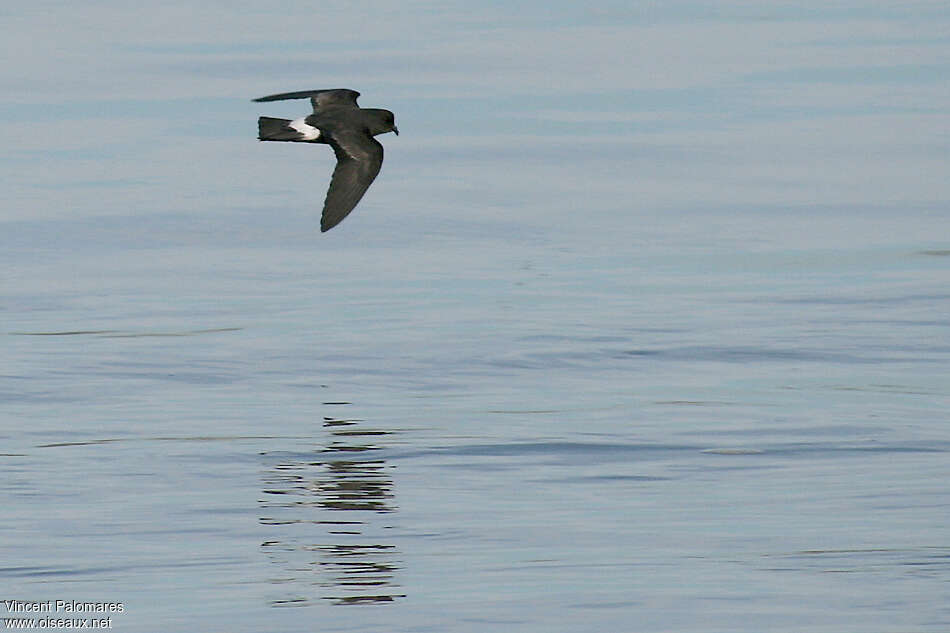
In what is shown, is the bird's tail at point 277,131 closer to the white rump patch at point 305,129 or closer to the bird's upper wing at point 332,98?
the white rump patch at point 305,129

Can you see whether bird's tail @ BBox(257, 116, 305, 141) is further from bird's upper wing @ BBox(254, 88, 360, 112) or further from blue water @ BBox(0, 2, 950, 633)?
blue water @ BBox(0, 2, 950, 633)

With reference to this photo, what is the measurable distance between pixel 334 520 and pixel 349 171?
3130 millimetres

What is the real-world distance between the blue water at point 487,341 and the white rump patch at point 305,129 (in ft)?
2.84

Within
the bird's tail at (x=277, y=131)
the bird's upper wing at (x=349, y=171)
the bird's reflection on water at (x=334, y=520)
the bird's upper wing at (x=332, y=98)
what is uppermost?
the bird's upper wing at (x=332, y=98)

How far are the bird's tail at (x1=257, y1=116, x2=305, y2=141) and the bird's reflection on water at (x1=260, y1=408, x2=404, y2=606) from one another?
1782mm

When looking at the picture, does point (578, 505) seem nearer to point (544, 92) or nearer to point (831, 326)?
point (831, 326)

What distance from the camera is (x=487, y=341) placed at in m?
10.3

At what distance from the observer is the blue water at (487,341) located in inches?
272

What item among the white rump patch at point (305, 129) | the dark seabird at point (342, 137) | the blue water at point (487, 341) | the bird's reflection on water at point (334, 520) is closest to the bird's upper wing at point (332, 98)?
the dark seabird at point (342, 137)

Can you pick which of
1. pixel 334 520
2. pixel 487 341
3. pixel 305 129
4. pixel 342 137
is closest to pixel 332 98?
pixel 342 137

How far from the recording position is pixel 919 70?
18219 mm

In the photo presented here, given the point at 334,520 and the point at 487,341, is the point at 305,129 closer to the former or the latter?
the point at 487,341

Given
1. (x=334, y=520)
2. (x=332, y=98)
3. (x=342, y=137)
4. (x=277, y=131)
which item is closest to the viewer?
(x=334, y=520)

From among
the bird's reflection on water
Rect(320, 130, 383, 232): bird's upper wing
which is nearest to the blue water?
the bird's reflection on water
